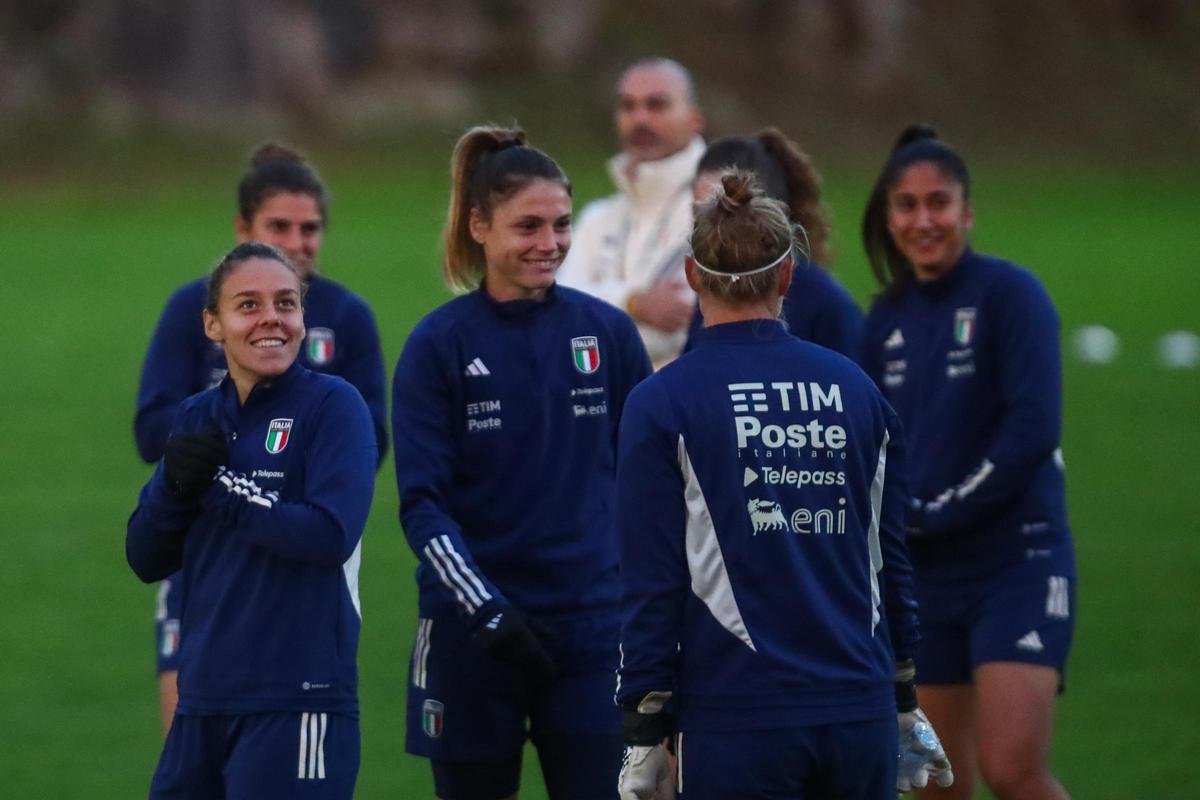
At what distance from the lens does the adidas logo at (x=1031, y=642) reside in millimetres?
5805

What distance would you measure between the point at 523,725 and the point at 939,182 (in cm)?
228

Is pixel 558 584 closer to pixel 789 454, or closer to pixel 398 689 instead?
pixel 789 454

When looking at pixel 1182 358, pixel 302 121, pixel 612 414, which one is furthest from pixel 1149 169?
pixel 612 414

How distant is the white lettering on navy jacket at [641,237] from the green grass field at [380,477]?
205 cm

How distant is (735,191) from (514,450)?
1248 mm

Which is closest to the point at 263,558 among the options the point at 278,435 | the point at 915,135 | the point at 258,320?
the point at 278,435

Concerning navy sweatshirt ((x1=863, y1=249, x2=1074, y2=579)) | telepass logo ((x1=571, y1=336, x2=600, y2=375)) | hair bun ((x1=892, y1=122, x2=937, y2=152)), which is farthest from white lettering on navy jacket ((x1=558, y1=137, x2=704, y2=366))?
telepass logo ((x1=571, y1=336, x2=600, y2=375))

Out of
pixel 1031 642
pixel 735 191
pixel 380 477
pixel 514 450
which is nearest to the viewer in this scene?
pixel 735 191

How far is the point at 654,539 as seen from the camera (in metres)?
4.18

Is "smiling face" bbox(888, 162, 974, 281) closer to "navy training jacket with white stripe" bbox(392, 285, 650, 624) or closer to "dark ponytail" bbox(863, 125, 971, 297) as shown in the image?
"dark ponytail" bbox(863, 125, 971, 297)

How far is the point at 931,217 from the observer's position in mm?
6141

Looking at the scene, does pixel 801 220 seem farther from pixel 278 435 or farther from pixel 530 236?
pixel 278 435

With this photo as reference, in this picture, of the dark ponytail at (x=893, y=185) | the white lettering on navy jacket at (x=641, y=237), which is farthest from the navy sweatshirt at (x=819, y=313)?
the white lettering on navy jacket at (x=641, y=237)

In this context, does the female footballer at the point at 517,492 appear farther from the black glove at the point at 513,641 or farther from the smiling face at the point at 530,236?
the black glove at the point at 513,641
